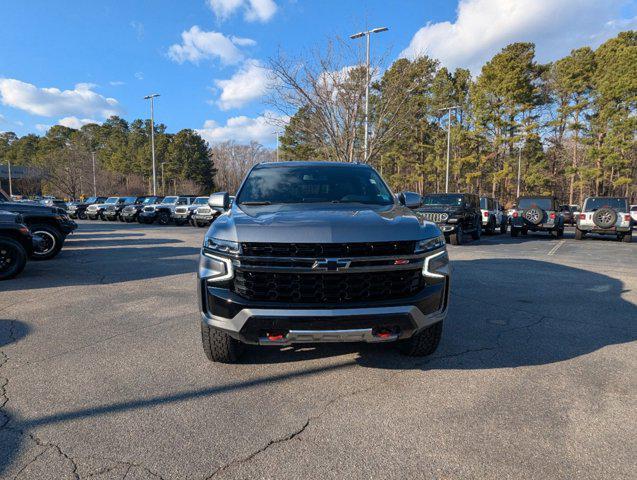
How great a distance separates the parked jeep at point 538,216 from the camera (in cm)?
1627

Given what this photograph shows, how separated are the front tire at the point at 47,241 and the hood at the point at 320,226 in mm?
8440

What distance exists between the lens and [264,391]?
9.68 feet

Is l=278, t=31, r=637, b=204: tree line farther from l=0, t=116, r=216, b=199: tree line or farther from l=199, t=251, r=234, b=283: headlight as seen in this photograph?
l=0, t=116, r=216, b=199: tree line

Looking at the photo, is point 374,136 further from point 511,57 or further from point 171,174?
point 171,174

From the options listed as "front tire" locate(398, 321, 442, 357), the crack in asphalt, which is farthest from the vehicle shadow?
"front tire" locate(398, 321, 442, 357)

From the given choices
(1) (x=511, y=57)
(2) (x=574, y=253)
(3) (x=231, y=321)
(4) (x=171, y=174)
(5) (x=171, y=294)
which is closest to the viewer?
(3) (x=231, y=321)

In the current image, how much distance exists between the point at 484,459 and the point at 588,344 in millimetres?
2478

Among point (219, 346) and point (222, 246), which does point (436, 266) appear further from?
point (219, 346)

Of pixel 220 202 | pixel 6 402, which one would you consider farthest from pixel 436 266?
pixel 6 402

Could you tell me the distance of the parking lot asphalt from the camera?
7.20ft

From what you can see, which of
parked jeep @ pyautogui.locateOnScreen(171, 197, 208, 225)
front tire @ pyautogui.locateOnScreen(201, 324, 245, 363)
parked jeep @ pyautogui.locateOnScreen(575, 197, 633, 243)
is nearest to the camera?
front tire @ pyautogui.locateOnScreen(201, 324, 245, 363)

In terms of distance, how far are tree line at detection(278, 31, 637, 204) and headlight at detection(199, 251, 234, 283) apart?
677 inches

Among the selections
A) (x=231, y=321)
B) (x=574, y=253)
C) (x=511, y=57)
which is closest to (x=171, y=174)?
(x=511, y=57)

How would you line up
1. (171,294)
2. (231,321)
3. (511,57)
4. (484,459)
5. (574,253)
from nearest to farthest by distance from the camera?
1. (484,459)
2. (231,321)
3. (171,294)
4. (574,253)
5. (511,57)
